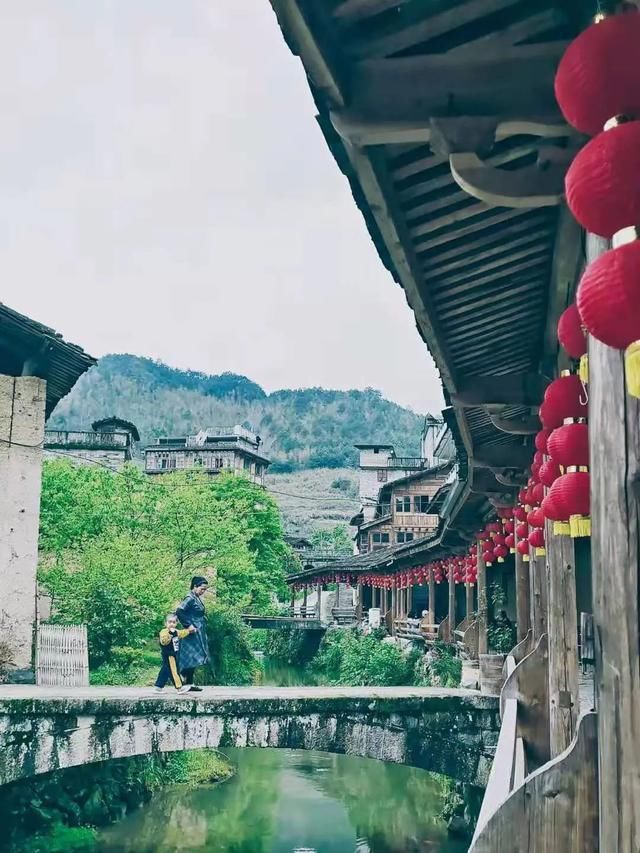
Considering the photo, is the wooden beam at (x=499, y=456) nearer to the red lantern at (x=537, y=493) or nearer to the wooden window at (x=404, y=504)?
the red lantern at (x=537, y=493)

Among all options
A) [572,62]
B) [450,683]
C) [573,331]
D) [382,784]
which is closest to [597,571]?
[573,331]

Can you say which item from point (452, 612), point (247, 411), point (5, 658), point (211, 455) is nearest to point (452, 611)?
point (452, 612)

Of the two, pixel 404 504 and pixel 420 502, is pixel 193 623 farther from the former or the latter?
pixel 404 504

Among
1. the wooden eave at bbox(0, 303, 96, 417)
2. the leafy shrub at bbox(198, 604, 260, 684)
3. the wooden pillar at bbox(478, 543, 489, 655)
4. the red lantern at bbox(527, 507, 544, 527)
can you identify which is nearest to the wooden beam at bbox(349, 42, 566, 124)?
the red lantern at bbox(527, 507, 544, 527)

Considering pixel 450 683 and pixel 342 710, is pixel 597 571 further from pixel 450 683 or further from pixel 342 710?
pixel 450 683

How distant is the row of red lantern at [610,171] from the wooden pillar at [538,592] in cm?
654

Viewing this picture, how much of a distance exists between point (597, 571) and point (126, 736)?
9922 millimetres

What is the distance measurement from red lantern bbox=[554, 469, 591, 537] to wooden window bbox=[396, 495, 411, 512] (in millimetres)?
38927

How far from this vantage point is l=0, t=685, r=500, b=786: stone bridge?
11.2m

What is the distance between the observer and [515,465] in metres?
8.79

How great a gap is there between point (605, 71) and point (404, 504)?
41711 millimetres

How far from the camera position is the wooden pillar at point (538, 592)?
323 inches

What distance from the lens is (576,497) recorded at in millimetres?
4164

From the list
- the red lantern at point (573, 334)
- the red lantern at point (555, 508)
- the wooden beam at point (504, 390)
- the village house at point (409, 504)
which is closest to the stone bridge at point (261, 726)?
the wooden beam at point (504, 390)
